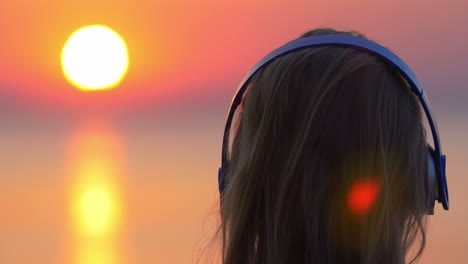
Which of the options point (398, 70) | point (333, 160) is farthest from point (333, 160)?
point (398, 70)

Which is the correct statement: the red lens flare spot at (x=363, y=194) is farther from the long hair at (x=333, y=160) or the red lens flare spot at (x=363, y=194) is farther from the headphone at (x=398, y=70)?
the headphone at (x=398, y=70)

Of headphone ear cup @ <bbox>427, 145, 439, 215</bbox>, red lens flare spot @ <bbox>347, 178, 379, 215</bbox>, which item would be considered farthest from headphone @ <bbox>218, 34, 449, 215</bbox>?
red lens flare spot @ <bbox>347, 178, 379, 215</bbox>

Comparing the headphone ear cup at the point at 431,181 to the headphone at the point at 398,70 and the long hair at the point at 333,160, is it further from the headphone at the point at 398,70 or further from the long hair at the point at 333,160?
the long hair at the point at 333,160

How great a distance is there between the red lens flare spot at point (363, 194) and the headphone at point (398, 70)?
0.20 meters

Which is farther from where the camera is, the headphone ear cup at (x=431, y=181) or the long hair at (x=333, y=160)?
the headphone ear cup at (x=431, y=181)

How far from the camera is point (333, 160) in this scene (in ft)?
3.49

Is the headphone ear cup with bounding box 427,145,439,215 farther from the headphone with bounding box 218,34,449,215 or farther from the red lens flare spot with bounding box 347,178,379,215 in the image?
the red lens flare spot with bounding box 347,178,379,215

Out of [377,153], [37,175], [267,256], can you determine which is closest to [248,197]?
[267,256]

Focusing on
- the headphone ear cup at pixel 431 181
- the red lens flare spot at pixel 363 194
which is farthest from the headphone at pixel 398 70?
the red lens flare spot at pixel 363 194

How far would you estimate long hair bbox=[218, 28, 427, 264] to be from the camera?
105 cm

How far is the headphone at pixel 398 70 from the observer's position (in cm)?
108

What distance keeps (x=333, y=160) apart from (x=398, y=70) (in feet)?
0.67

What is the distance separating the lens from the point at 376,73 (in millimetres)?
1067

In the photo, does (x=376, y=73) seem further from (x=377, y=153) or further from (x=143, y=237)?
(x=143, y=237)
